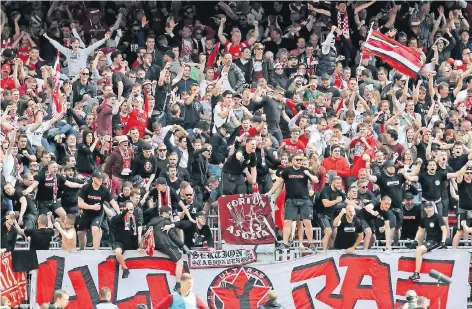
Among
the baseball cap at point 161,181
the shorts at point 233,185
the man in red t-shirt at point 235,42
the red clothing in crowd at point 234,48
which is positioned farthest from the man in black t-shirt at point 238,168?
the red clothing in crowd at point 234,48

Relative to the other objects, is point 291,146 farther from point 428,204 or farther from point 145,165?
point 428,204

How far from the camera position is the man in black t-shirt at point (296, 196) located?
28.7 m

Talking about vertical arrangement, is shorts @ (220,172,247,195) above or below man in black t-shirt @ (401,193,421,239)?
above

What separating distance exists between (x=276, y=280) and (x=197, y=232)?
1.58 metres

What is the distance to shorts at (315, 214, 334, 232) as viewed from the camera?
29062 mm

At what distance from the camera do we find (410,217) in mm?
29453

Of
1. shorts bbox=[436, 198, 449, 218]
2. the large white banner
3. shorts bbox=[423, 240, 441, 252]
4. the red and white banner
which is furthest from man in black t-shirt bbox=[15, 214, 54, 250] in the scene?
shorts bbox=[436, 198, 449, 218]

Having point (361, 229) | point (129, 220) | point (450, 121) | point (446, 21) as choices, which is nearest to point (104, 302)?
point (129, 220)

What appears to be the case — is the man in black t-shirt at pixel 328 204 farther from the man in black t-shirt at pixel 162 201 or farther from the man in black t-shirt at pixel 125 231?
the man in black t-shirt at pixel 125 231

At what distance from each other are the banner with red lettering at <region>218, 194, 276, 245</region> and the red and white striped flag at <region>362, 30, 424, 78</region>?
6494 mm

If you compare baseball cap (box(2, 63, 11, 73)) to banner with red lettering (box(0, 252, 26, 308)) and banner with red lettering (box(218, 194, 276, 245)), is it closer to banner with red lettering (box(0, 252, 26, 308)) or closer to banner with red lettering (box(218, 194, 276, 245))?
banner with red lettering (box(0, 252, 26, 308))

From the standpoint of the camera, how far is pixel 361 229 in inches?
1133

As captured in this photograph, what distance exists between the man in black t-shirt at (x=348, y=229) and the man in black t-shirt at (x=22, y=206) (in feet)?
16.8

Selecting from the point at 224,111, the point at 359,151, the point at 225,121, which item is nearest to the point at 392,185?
the point at 359,151
